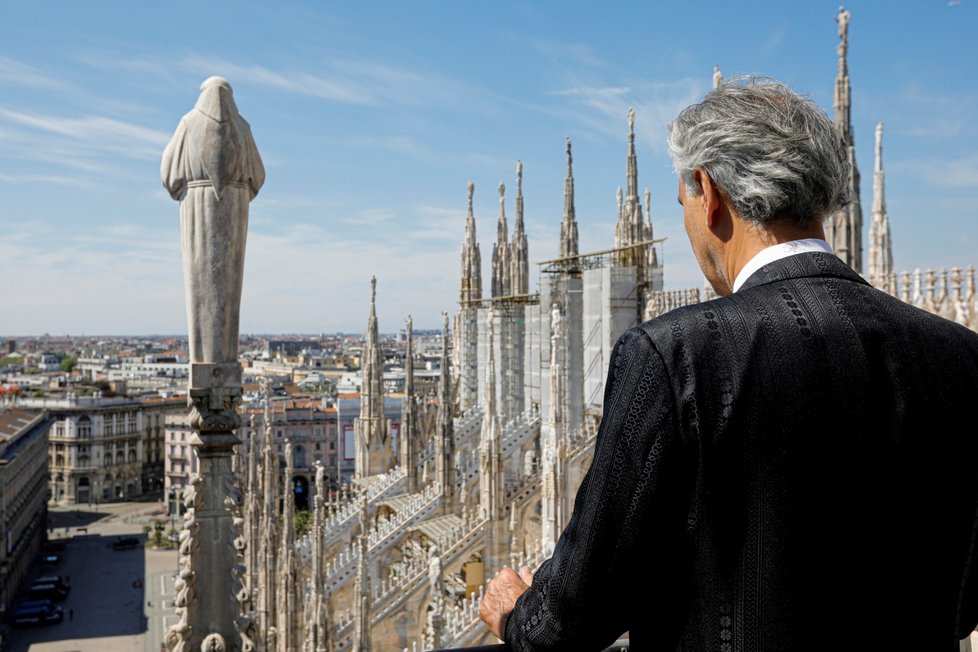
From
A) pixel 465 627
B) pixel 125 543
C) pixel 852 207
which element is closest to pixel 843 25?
pixel 852 207

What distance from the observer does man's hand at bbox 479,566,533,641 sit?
1.58 metres

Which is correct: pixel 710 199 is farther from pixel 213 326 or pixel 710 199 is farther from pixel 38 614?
pixel 38 614

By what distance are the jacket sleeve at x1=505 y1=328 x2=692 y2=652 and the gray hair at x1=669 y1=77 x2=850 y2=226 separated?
1.05ft

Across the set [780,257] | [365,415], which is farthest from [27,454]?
[780,257]

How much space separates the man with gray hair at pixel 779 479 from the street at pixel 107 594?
29.4 m

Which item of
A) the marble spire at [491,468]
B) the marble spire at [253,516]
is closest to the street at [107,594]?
the marble spire at [253,516]

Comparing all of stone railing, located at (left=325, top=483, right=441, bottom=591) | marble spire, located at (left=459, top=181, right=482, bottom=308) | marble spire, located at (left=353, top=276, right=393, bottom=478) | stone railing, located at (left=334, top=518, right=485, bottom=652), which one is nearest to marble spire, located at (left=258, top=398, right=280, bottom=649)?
stone railing, located at (left=334, top=518, right=485, bottom=652)

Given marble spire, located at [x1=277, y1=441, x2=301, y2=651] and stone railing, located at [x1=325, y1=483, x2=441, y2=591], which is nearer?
marble spire, located at [x1=277, y1=441, x2=301, y2=651]

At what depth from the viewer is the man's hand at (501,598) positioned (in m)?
1.58

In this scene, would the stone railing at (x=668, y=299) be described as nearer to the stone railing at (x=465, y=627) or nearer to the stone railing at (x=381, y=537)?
the stone railing at (x=465, y=627)

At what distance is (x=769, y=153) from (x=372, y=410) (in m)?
25.8

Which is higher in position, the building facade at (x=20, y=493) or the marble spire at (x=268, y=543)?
the marble spire at (x=268, y=543)

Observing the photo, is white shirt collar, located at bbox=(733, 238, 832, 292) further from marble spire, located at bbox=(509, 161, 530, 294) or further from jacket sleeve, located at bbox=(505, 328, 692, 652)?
marble spire, located at bbox=(509, 161, 530, 294)

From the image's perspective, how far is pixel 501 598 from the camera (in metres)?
1.61
